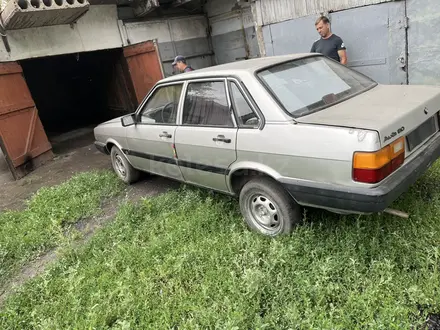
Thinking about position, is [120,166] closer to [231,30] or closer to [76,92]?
[231,30]

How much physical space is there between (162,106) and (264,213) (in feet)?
6.16

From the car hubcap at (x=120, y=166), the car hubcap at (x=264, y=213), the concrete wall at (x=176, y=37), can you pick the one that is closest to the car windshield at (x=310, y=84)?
the car hubcap at (x=264, y=213)

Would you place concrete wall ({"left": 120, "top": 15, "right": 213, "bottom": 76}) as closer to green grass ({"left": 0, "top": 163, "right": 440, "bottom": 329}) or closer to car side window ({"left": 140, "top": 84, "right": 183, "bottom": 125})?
car side window ({"left": 140, "top": 84, "right": 183, "bottom": 125})

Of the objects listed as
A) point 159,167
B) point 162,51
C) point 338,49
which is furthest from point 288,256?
point 162,51

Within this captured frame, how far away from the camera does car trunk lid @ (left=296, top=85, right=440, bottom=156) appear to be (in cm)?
242

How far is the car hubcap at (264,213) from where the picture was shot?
3.12 metres

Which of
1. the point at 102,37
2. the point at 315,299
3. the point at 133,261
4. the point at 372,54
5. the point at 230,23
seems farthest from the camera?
the point at 230,23

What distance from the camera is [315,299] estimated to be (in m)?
2.42

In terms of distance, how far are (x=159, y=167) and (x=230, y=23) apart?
658cm

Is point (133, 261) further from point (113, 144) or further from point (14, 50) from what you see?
point (14, 50)

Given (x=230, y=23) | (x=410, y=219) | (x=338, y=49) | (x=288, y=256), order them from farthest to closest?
1. (x=230, y=23)
2. (x=338, y=49)
3. (x=410, y=219)
4. (x=288, y=256)

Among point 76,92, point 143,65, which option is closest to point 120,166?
point 143,65

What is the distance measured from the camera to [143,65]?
8641 mm

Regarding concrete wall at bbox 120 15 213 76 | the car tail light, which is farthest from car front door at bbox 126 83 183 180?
concrete wall at bbox 120 15 213 76
